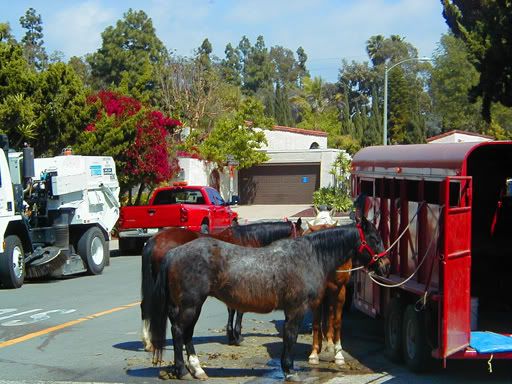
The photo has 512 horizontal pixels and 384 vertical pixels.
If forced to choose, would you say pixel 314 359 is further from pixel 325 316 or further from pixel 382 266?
pixel 382 266

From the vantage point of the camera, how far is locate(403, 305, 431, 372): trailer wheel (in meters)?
8.62

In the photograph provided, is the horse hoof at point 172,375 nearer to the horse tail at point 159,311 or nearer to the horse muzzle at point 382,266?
the horse tail at point 159,311

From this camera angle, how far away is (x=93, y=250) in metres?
19.2

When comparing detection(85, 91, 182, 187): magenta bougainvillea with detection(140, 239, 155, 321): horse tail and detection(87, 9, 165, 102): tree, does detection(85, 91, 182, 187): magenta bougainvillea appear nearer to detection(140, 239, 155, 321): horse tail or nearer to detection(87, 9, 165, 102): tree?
A: detection(140, 239, 155, 321): horse tail

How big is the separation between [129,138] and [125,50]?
3664 cm

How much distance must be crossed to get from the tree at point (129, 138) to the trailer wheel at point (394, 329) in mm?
18351

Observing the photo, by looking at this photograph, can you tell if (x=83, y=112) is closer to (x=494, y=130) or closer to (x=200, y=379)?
A: (x=200, y=379)

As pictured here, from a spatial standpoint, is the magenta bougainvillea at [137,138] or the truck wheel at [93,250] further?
the magenta bougainvillea at [137,138]

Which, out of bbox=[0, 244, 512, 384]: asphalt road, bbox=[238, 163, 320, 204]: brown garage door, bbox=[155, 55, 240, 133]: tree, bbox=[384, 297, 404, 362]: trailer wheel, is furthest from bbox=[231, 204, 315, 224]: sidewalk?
bbox=[384, 297, 404, 362]: trailer wheel

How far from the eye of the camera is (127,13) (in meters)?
66.9

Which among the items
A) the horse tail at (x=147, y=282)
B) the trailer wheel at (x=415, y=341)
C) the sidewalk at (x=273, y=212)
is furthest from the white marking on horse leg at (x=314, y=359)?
the sidewalk at (x=273, y=212)

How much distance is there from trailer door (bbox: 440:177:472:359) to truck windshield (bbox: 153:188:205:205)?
16619 mm

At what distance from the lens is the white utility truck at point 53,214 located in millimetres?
16641

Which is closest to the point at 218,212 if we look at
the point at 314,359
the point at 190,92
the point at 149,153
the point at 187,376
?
the point at 149,153
